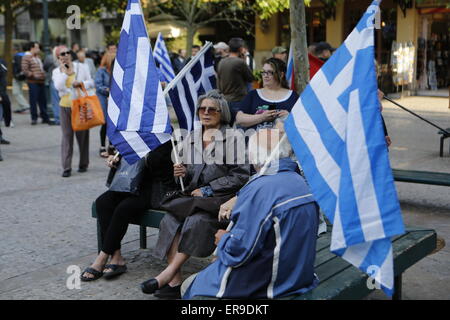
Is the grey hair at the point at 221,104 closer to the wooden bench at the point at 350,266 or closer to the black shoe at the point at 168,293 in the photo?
the wooden bench at the point at 350,266

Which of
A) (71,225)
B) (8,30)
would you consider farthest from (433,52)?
(71,225)

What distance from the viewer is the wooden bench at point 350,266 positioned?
3643mm

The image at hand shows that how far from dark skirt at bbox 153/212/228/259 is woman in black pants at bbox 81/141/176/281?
438mm

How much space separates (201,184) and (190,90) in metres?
1.23

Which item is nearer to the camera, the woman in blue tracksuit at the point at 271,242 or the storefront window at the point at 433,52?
the woman in blue tracksuit at the point at 271,242

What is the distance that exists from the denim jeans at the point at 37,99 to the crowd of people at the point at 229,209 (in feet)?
29.1

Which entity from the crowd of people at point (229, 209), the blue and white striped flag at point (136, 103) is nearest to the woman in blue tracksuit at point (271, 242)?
the crowd of people at point (229, 209)

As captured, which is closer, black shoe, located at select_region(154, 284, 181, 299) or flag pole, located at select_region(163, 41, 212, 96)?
black shoe, located at select_region(154, 284, 181, 299)

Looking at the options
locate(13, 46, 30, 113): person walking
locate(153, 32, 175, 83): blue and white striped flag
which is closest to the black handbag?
locate(153, 32, 175, 83): blue and white striped flag

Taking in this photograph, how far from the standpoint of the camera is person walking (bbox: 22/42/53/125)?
15398 mm

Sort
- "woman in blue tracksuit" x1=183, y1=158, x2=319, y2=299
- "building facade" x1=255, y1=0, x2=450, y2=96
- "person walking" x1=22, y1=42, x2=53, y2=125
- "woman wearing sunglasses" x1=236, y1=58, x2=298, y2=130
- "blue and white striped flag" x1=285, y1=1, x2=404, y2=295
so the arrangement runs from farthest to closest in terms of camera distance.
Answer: "building facade" x1=255, y1=0, x2=450, y2=96 → "person walking" x1=22, y1=42, x2=53, y2=125 → "woman wearing sunglasses" x1=236, y1=58, x2=298, y2=130 → "woman in blue tracksuit" x1=183, y1=158, x2=319, y2=299 → "blue and white striped flag" x1=285, y1=1, x2=404, y2=295

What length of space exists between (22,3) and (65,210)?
2058cm

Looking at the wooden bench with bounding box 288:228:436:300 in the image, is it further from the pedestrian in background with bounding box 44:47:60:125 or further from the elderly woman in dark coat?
the pedestrian in background with bounding box 44:47:60:125

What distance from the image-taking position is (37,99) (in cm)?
1559
